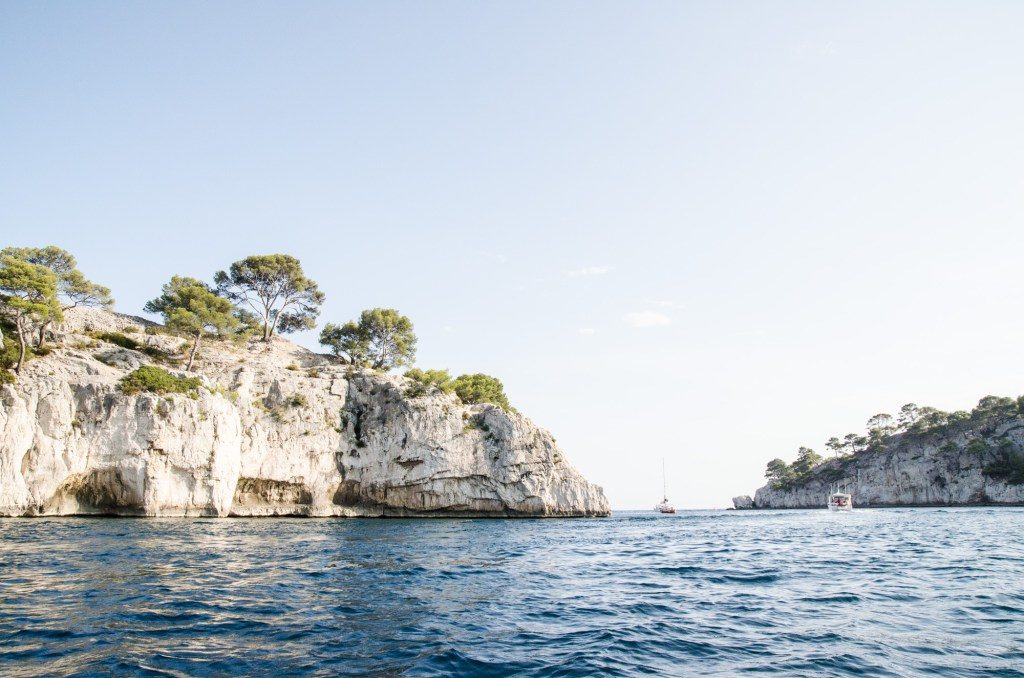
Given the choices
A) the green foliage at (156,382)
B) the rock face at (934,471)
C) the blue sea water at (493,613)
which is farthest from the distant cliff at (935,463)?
the green foliage at (156,382)

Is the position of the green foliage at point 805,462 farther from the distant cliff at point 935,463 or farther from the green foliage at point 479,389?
the green foliage at point 479,389

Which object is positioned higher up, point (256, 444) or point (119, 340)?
point (119, 340)

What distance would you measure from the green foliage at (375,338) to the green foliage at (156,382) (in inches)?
1097

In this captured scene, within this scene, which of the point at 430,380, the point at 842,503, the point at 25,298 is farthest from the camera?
the point at 842,503

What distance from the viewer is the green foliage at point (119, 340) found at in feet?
164

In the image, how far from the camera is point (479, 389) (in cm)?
7525

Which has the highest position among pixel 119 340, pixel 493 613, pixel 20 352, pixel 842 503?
pixel 119 340

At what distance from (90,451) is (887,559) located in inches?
1807

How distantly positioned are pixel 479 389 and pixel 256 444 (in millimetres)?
32094

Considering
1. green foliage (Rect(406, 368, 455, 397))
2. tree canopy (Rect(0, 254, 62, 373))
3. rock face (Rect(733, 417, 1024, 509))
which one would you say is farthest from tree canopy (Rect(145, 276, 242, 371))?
rock face (Rect(733, 417, 1024, 509))

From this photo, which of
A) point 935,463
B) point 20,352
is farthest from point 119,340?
point 935,463

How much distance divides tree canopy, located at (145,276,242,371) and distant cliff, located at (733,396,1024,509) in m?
122

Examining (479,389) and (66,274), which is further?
(479,389)

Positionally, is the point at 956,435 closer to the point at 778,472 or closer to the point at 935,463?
the point at 935,463
